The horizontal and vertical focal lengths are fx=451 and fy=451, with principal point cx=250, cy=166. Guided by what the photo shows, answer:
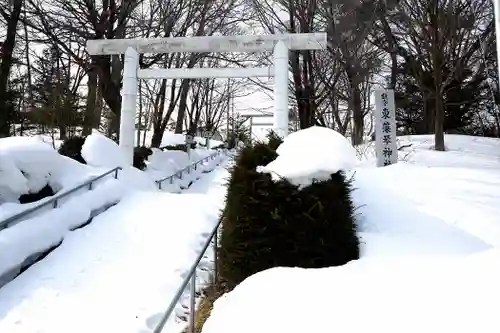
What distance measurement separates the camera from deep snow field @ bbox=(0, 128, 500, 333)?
271 cm

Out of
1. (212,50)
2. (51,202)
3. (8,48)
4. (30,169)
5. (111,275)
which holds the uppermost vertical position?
(8,48)

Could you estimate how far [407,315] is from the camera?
255cm

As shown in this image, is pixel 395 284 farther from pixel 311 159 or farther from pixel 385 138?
pixel 385 138

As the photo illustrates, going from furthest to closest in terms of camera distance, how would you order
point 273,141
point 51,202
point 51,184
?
point 51,184 → point 51,202 → point 273,141

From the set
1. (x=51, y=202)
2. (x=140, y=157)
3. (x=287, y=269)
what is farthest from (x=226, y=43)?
(x=287, y=269)

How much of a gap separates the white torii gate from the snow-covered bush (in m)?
5.51

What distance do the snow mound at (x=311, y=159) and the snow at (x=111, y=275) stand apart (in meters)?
1.05

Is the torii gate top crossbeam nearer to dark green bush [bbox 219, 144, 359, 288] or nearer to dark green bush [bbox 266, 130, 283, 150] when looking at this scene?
dark green bush [bbox 266, 130, 283, 150]

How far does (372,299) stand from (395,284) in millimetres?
282

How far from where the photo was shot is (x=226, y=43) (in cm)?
1017

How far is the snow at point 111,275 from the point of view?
4.11m

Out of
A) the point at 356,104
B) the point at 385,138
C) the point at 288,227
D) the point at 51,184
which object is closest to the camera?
the point at 288,227

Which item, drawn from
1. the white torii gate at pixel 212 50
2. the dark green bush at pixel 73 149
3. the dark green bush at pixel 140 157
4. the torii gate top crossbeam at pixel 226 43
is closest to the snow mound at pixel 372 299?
the white torii gate at pixel 212 50

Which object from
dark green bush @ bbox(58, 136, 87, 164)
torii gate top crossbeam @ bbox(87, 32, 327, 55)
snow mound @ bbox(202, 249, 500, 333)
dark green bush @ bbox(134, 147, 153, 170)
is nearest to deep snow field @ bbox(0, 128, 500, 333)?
snow mound @ bbox(202, 249, 500, 333)
